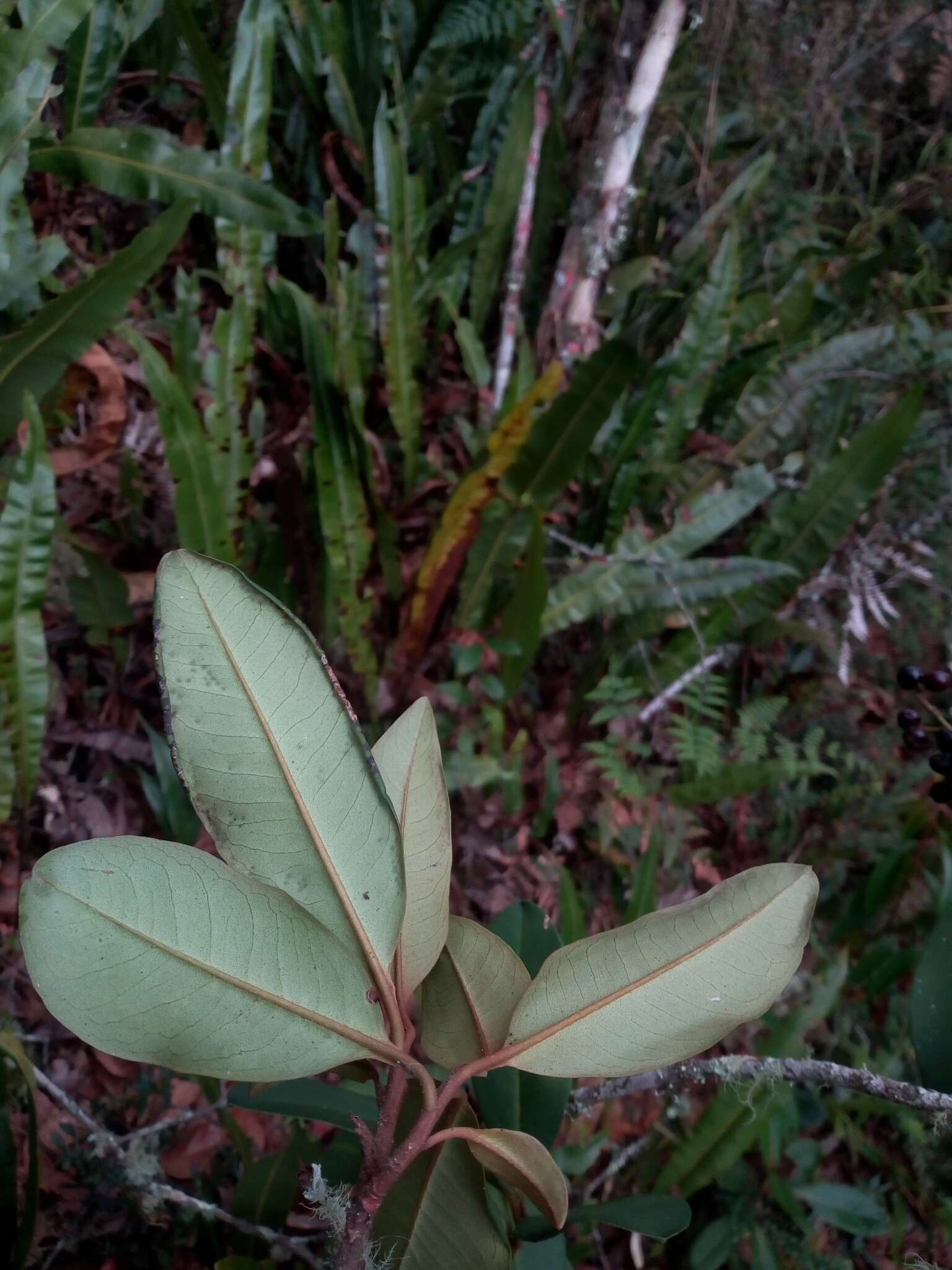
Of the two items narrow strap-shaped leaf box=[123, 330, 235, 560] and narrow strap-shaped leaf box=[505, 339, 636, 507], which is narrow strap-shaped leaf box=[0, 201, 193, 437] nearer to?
narrow strap-shaped leaf box=[123, 330, 235, 560]

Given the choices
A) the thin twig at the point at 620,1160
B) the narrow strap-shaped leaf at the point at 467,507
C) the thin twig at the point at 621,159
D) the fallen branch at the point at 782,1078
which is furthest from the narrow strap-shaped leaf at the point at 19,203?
the thin twig at the point at 620,1160

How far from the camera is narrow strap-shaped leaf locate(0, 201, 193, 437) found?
0.87m

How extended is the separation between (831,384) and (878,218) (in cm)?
74

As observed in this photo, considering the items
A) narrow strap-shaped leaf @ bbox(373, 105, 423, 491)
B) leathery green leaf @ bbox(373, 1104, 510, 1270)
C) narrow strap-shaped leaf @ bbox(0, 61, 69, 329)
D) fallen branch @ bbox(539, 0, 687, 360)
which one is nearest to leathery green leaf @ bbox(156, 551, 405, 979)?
leathery green leaf @ bbox(373, 1104, 510, 1270)

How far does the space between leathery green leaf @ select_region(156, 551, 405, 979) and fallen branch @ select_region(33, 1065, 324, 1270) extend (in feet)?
1.00

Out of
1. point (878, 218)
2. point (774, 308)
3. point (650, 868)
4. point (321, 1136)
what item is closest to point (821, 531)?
point (774, 308)

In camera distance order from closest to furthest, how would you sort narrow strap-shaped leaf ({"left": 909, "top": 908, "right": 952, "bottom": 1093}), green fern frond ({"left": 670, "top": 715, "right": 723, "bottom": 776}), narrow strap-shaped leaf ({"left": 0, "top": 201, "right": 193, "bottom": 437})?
narrow strap-shaped leaf ({"left": 909, "top": 908, "right": 952, "bottom": 1093}) → narrow strap-shaped leaf ({"left": 0, "top": 201, "right": 193, "bottom": 437}) → green fern frond ({"left": 670, "top": 715, "right": 723, "bottom": 776})

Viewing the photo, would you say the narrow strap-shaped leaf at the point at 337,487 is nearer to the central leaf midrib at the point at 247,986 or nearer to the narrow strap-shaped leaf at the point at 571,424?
the narrow strap-shaped leaf at the point at 571,424

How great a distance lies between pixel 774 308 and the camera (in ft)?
5.01

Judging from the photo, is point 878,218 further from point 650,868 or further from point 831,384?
point 650,868

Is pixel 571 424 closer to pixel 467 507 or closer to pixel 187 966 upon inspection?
pixel 467 507

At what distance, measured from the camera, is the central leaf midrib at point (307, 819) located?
11.5 inches

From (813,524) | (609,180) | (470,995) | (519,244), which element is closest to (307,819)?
(470,995)

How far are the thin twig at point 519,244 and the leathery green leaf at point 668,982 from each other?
1.22 m
